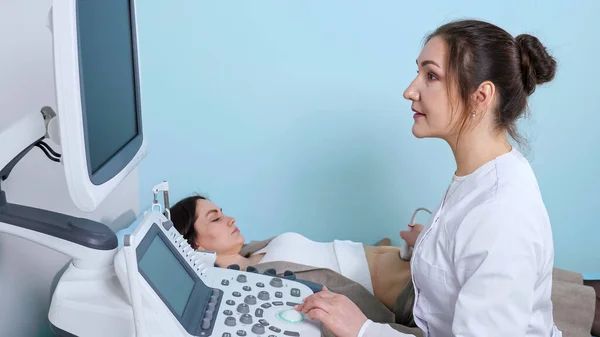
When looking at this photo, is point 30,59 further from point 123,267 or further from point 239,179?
point 239,179

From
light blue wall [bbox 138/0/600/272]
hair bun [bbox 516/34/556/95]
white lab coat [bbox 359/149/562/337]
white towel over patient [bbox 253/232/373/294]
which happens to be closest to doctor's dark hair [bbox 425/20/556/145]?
hair bun [bbox 516/34/556/95]

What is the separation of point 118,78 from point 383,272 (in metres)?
1.04

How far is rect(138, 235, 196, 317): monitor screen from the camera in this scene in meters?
0.87

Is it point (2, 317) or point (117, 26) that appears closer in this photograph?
point (117, 26)

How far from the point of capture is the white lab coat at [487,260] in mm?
1011

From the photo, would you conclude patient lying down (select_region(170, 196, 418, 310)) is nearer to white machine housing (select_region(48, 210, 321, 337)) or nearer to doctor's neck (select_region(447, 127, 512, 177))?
doctor's neck (select_region(447, 127, 512, 177))

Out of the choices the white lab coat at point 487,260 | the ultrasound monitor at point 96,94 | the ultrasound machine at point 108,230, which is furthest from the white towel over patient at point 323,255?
the ultrasound monitor at point 96,94

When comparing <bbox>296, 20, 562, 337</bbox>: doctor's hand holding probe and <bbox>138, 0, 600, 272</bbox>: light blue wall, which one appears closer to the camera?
<bbox>296, 20, 562, 337</bbox>: doctor's hand holding probe

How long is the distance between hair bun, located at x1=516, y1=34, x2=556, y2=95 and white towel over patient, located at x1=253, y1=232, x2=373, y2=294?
2.59ft

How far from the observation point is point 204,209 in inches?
69.9

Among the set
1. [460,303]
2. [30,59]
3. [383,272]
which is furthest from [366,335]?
[30,59]

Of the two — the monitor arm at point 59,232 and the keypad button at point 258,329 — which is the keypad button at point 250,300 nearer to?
the keypad button at point 258,329

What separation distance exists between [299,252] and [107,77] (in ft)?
3.16

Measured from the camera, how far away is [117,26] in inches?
37.2
